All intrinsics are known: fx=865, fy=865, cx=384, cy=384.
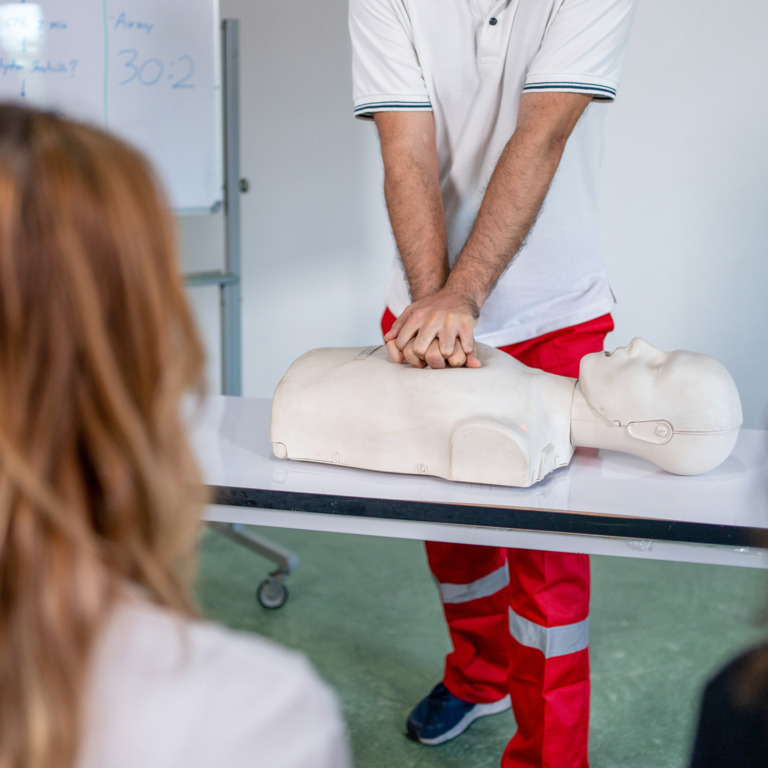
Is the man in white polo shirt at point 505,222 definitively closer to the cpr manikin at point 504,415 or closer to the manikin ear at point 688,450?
the cpr manikin at point 504,415

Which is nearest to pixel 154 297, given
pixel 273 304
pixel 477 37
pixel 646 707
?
pixel 477 37

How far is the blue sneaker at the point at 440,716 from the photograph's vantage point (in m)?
1.73

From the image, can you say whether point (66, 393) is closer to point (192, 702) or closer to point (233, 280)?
point (192, 702)

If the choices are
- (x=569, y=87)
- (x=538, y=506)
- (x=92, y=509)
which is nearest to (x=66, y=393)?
(x=92, y=509)

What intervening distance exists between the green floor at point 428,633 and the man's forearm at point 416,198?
85 centimetres

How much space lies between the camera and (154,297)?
0.51 meters

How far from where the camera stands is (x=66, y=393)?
1.62 feet

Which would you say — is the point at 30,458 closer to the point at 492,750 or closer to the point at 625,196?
the point at 492,750

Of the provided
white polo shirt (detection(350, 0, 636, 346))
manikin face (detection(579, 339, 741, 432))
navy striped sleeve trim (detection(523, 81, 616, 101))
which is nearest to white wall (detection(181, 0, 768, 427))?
white polo shirt (detection(350, 0, 636, 346))

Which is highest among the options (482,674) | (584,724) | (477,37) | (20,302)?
(477,37)

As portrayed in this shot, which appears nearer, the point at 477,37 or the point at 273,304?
the point at 477,37

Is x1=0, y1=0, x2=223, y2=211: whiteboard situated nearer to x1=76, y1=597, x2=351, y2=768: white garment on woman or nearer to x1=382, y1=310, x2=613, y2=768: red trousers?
x1=382, y1=310, x2=613, y2=768: red trousers

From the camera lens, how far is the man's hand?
4.09ft

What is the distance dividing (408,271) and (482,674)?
84cm
